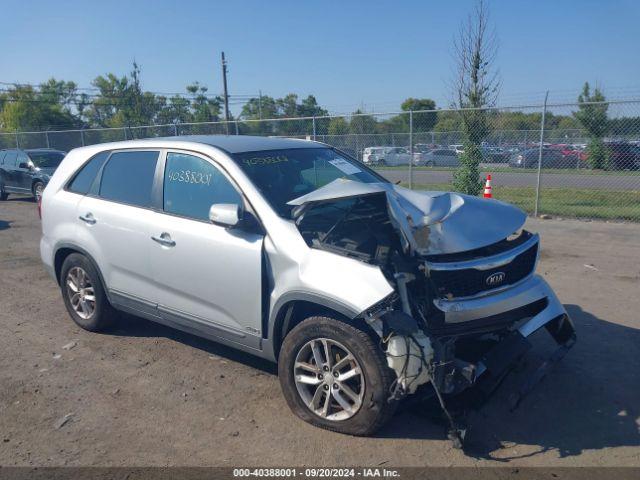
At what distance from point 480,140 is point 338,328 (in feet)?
33.9

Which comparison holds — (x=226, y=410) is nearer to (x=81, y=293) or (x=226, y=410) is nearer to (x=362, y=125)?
(x=81, y=293)

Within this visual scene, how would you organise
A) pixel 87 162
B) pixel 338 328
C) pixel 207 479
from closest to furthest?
1. pixel 207 479
2. pixel 338 328
3. pixel 87 162

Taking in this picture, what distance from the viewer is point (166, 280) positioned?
4.37 m

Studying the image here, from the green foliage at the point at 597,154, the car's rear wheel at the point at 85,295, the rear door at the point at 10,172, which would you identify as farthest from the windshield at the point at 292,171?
the rear door at the point at 10,172

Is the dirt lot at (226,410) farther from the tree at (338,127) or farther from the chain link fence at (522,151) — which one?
the tree at (338,127)

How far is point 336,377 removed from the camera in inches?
136

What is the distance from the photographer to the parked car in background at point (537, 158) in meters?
14.9

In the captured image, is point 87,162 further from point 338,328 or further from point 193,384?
point 338,328

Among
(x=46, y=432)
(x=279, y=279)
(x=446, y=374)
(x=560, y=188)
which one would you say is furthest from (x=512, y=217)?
(x=560, y=188)

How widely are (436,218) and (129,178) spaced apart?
9.08 feet

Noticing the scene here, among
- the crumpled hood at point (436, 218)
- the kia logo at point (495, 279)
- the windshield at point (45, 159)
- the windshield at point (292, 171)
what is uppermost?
the windshield at point (292, 171)

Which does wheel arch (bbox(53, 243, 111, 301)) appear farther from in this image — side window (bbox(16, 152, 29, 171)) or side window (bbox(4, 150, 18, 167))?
side window (bbox(4, 150, 18, 167))

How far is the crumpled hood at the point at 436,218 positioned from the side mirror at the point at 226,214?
40 centimetres

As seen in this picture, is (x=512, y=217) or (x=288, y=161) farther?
(x=288, y=161)
